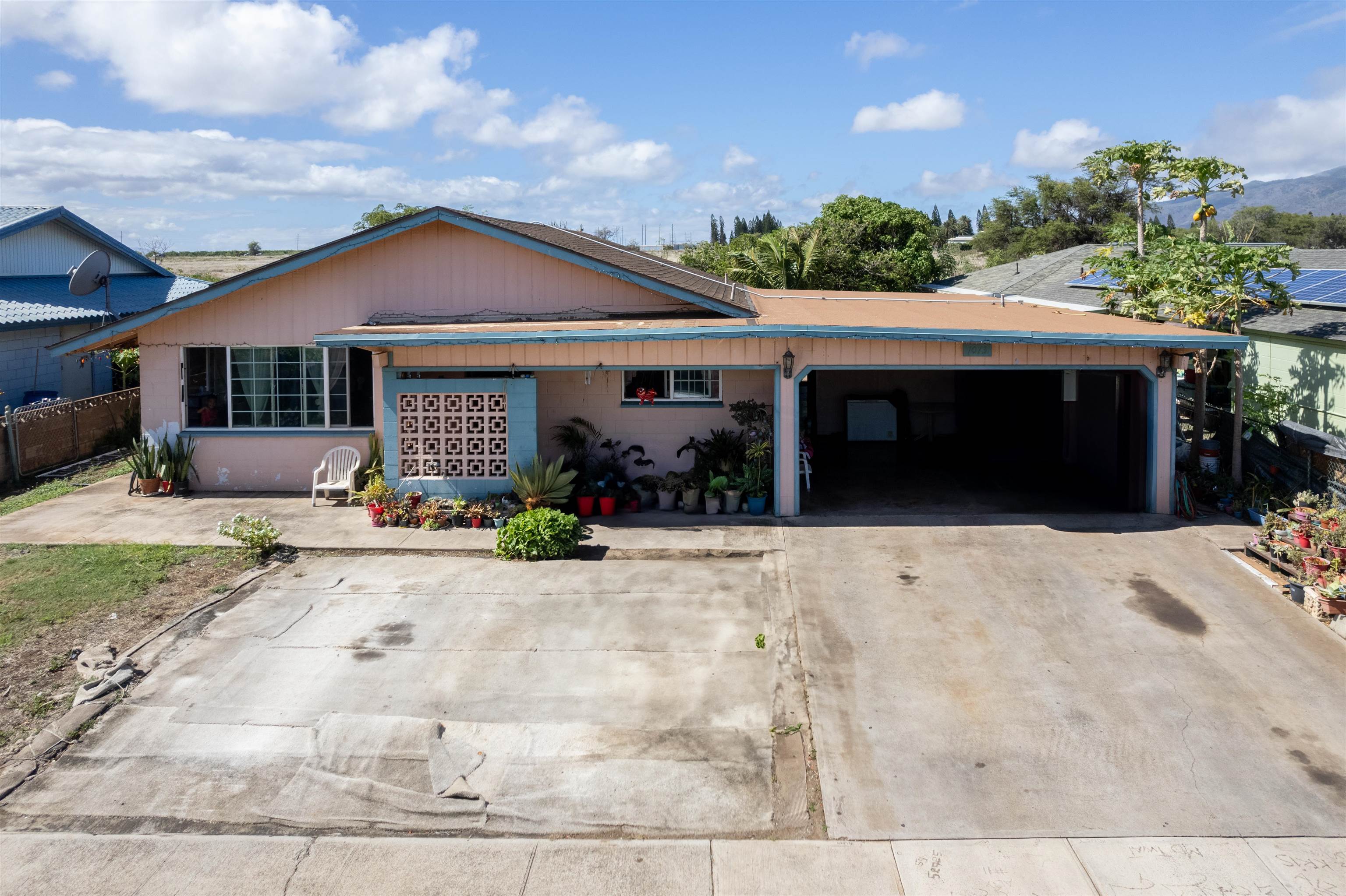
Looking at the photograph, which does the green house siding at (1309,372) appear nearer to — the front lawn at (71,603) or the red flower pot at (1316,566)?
the red flower pot at (1316,566)

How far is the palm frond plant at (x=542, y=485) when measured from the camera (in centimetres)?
1243

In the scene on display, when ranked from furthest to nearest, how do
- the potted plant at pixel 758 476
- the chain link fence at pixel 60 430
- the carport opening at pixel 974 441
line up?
the chain link fence at pixel 60 430 < the carport opening at pixel 974 441 < the potted plant at pixel 758 476

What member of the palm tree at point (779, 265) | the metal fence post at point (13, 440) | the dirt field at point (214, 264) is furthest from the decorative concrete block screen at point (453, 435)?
the dirt field at point (214, 264)

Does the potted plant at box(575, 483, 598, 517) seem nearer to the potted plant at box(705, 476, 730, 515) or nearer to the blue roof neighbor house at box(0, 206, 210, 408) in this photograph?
the potted plant at box(705, 476, 730, 515)

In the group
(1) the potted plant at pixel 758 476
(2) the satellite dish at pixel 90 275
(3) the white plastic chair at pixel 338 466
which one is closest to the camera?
(1) the potted plant at pixel 758 476

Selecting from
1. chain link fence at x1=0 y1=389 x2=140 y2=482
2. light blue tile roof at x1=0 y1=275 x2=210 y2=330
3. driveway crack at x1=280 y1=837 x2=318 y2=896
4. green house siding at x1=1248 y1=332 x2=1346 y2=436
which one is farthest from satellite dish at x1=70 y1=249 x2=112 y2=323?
green house siding at x1=1248 y1=332 x2=1346 y2=436

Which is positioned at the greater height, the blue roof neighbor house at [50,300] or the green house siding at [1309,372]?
the blue roof neighbor house at [50,300]

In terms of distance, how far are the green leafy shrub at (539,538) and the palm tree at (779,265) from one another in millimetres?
15656

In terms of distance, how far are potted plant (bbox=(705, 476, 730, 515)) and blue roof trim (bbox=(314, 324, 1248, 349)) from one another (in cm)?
206

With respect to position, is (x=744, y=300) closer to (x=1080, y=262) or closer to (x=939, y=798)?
(x=939, y=798)

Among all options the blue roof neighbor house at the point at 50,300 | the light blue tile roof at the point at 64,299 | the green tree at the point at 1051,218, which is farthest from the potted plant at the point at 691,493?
the green tree at the point at 1051,218

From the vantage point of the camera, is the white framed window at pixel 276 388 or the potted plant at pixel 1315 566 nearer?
the potted plant at pixel 1315 566

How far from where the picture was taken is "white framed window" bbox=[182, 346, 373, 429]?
14.3 metres

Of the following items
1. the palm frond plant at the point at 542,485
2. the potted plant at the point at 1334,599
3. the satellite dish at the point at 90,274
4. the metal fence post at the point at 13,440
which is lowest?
the potted plant at the point at 1334,599
